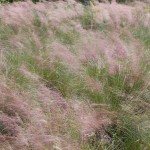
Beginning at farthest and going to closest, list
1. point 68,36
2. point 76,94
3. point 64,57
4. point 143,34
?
point 68,36, point 143,34, point 64,57, point 76,94

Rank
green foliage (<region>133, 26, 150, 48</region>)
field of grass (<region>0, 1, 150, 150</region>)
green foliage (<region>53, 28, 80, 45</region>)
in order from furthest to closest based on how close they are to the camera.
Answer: green foliage (<region>53, 28, 80, 45</region>) → green foliage (<region>133, 26, 150, 48</region>) → field of grass (<region>0, 1, 150, 150</region>)

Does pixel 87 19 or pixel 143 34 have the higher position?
pixel 143 34

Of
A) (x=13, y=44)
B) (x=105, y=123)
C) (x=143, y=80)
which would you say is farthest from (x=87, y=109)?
(x=13, y=44)

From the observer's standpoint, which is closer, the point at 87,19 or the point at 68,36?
the point at 68,36

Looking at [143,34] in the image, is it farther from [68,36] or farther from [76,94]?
[76,94]

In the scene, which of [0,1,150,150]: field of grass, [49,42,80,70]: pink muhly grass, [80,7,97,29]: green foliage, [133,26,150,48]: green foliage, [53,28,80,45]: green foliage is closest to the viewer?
[0,1,150,150]: field of grass

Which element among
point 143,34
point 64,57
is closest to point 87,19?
point 143,34

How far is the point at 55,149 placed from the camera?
3174mm

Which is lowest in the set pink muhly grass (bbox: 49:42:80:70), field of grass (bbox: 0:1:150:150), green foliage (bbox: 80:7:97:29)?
green foliage (bbox: 80:7:97:29)

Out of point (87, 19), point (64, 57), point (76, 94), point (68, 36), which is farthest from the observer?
point (87, 19)

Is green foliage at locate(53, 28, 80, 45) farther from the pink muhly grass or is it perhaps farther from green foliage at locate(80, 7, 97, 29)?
the pink muhly grass

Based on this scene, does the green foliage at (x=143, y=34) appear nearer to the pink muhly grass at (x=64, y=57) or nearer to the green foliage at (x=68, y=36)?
the green foliage at (x=68, y=36)

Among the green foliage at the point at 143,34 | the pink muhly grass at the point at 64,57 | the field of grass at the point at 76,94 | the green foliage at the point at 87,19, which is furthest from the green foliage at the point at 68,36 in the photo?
the pink muhly grass at the point at 64,57

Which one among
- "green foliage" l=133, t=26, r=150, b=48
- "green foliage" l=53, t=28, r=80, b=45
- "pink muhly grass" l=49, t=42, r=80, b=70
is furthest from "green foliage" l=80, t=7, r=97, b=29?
"pink muhly grass" l=49, t=42, r=80, b=70
